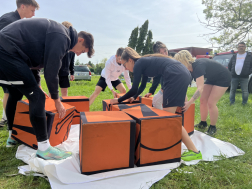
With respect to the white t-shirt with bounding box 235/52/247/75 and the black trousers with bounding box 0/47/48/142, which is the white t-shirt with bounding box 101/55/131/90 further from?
the white t-shirt with bounding box 235/52/247/75

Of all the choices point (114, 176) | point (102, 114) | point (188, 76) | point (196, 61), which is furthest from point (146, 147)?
point (196, 61)

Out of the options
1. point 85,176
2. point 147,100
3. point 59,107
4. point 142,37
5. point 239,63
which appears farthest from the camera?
point 142,37

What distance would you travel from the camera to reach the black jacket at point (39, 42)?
5.51 ft

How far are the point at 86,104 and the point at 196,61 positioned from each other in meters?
2.12

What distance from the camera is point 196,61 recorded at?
2.76 metres

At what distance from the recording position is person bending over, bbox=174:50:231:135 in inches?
103

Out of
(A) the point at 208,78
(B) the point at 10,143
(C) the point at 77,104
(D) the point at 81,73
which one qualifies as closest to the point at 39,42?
(B) the point at 10,143

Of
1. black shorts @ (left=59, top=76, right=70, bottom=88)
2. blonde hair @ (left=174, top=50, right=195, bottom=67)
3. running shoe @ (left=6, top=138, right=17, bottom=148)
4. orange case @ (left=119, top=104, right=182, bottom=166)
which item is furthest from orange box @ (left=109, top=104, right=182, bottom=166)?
black shorts @ (left=59, top=76, right=70, bottom=88)

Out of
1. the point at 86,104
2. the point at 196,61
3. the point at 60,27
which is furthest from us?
the point at 86,104

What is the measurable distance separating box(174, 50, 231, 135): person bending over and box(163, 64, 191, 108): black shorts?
0.40m

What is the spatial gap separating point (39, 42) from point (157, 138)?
1.56m

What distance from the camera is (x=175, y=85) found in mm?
2211

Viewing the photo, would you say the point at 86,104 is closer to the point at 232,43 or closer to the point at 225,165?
the point at 225,165

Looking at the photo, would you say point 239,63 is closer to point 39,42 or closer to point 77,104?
point 77,104
